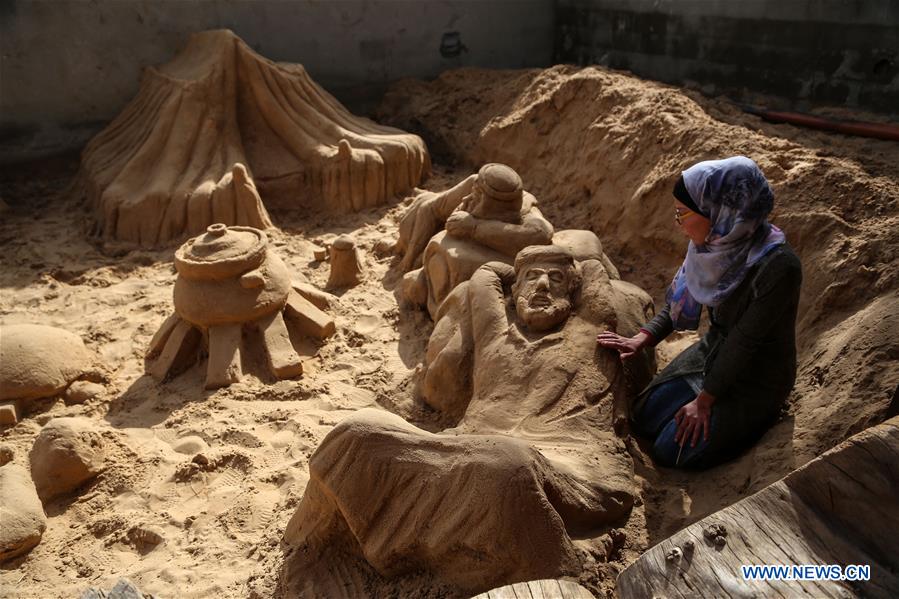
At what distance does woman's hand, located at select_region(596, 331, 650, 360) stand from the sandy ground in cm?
41

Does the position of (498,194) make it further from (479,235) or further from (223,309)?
(223,309)

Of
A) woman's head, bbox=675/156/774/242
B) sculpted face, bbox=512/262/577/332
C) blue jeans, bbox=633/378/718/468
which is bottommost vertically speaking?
blue jeans, bbox=633/378/718/468

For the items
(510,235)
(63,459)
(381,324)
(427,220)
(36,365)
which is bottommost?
(381,324)

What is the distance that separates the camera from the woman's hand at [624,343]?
313cm

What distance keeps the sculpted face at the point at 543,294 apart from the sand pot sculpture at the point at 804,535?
149 cm

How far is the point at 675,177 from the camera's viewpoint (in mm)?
5219

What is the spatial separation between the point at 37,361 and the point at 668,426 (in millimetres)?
3371

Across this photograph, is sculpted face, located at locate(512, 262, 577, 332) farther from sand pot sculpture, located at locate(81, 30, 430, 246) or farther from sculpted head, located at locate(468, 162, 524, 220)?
sand pot sculpture, located at locate(81, 30, 430, 246)

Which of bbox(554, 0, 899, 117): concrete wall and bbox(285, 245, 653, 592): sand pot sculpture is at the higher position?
bbox(554, 0, 899, 117): concrete wall

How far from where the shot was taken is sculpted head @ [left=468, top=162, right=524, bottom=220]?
477cm

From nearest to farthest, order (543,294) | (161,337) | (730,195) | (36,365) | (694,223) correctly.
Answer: (730,195), (694,223), (543,294), (36,365), (161,337)

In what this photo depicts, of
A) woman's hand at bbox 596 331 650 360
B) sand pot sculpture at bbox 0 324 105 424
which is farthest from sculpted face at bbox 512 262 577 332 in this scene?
sand pot sculpture at bbox 0 324 105 424

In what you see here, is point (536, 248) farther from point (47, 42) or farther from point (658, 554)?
point (47, 42)

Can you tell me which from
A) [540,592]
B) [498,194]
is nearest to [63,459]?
[540,592]
